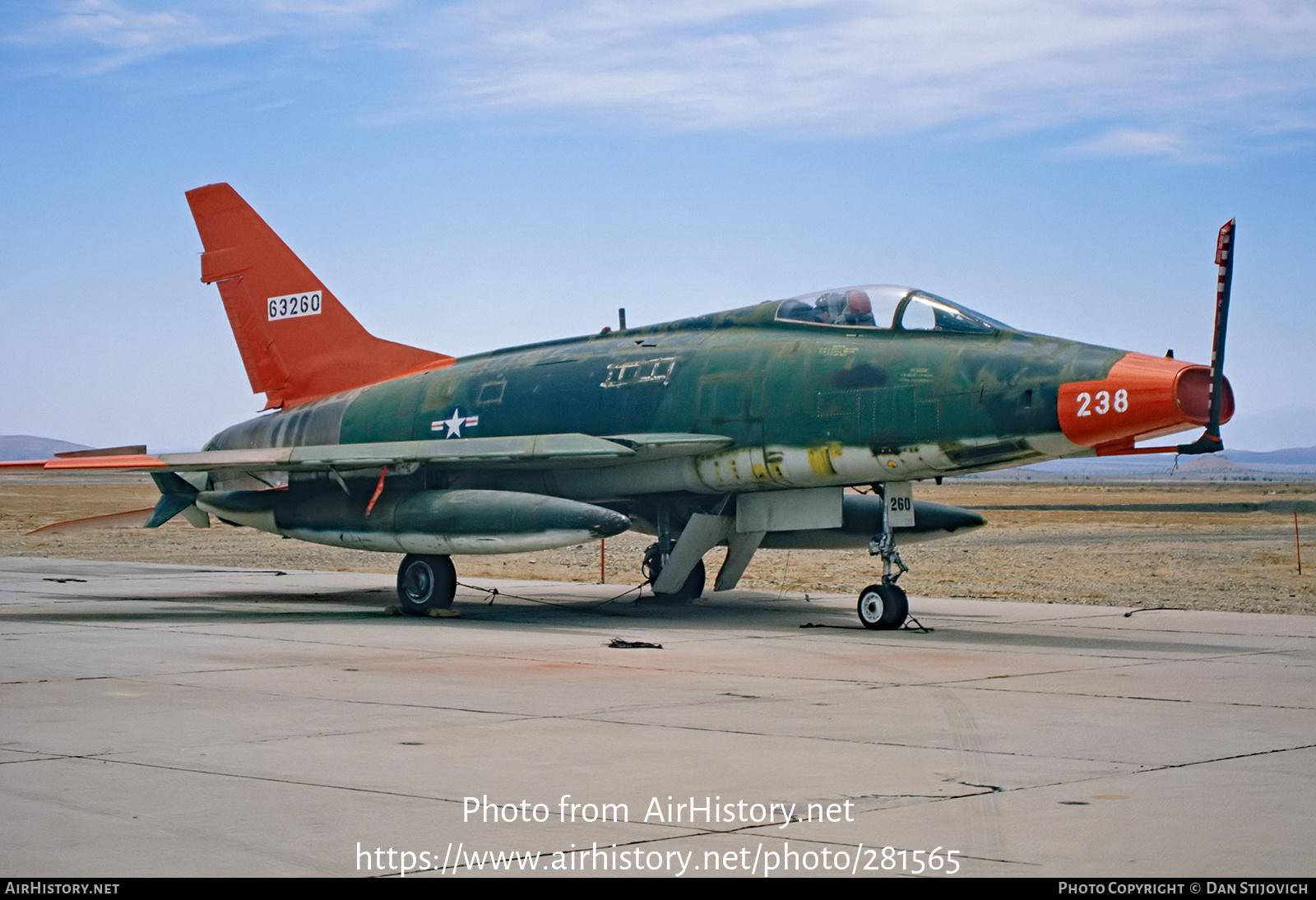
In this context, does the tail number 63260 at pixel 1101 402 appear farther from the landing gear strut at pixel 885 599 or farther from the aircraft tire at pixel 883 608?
the aircraft tire at pixel 883 608

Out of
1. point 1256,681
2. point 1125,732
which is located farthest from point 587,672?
point 1256,681

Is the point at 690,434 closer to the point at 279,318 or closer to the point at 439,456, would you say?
the point at 439,456

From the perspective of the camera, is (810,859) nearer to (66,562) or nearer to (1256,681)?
(1256,681)

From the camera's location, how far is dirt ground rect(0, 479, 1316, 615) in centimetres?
1973

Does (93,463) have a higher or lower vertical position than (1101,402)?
lower

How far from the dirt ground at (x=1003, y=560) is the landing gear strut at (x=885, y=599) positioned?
4.91m

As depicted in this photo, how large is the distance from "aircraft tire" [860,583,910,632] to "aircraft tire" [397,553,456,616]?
469 cm

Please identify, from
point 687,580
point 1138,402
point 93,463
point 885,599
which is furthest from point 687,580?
point 1138,402

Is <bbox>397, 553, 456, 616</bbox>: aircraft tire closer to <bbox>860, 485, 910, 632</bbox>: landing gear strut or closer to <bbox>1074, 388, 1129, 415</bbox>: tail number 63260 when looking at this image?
<bbox>860, 485, 910, 632</bbox>: landing gear strut

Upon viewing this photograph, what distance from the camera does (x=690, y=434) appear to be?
14867 mm

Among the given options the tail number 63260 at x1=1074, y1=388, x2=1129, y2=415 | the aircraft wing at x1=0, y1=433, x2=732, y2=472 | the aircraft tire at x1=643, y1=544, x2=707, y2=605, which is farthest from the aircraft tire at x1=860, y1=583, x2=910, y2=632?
the aircraft tire at x1=643, y1=544, x2=707, y2=605

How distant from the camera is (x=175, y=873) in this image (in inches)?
183

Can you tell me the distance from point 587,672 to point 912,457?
14.5ft

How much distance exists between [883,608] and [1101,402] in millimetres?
3047
